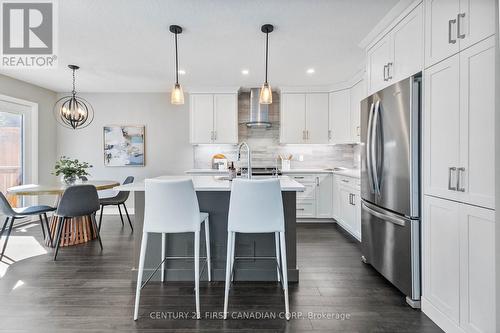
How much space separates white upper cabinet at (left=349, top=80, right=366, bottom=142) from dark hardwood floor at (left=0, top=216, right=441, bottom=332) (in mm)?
2035

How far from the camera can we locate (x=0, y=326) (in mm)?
1843

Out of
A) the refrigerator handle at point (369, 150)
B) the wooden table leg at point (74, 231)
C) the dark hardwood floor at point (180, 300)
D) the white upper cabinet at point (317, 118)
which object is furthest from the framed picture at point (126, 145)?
the refrigerator handle at point (369, 150)

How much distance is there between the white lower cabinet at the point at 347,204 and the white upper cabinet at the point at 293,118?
105 centimetres

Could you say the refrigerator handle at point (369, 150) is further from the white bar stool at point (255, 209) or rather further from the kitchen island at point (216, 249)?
the white bar stool at point (255, 209)

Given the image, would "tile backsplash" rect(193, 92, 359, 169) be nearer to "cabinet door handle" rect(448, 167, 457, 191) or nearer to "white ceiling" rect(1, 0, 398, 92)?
"white ceiling" rect(1, 0, 398, 92)

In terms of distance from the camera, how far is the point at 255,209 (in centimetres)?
193

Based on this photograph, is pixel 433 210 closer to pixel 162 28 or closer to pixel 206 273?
pixel 206 273

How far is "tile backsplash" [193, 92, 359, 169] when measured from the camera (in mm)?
5188

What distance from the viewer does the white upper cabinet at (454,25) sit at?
4.75ft

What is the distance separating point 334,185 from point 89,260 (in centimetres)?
370

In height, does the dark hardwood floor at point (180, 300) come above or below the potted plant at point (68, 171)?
below

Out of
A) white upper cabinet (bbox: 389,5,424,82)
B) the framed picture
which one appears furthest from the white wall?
white upper cabinet (bbox: 389,5,424,82)

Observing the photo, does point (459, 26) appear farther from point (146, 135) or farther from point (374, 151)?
point (146, 135)

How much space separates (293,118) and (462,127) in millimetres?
3393
